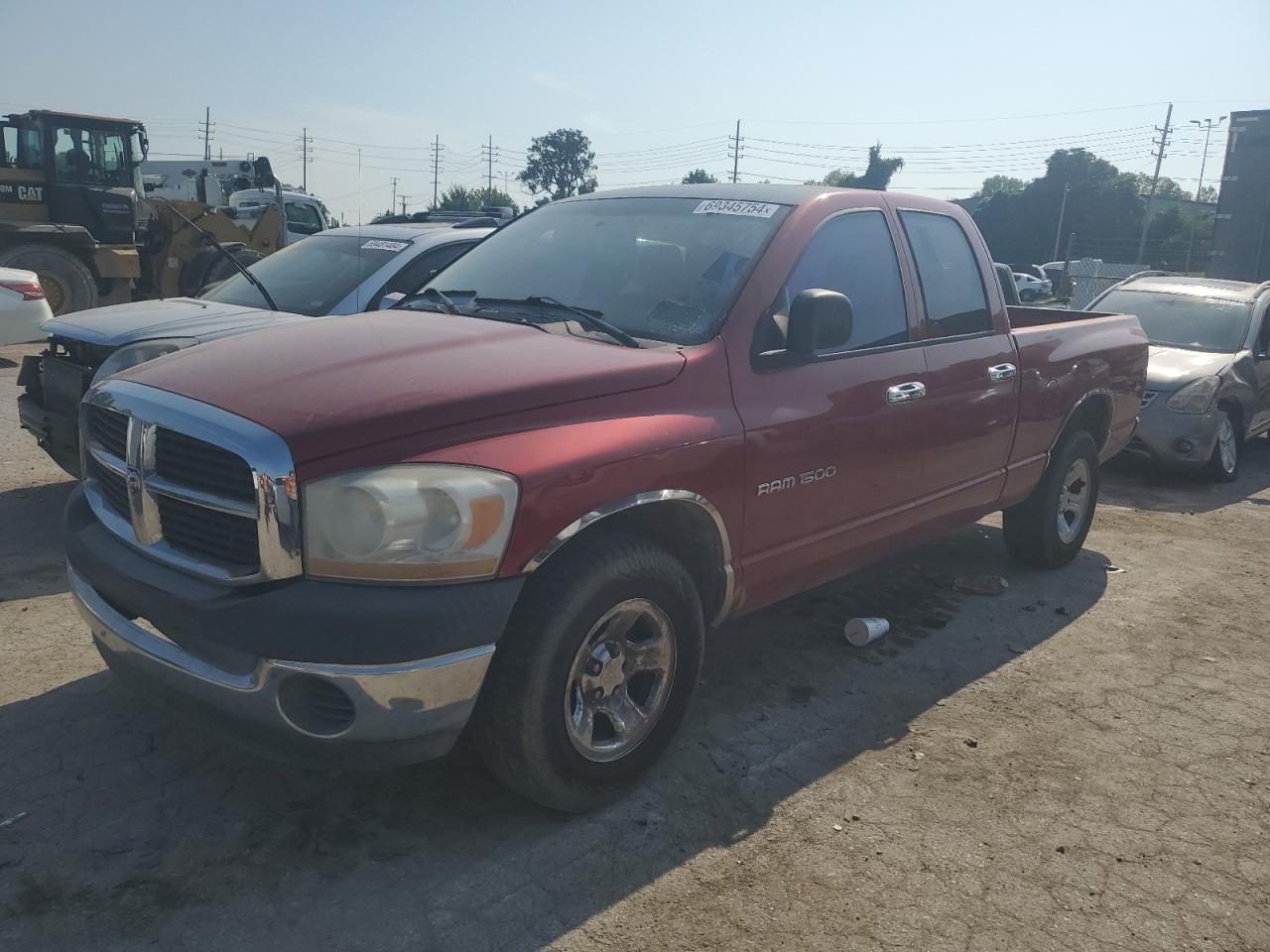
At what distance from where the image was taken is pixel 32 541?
5500mm

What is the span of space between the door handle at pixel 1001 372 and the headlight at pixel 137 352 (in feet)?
12.8

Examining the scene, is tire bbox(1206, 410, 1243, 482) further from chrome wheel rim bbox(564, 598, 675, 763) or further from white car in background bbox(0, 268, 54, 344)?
white car in background bbox(0, 268, 54, 344)

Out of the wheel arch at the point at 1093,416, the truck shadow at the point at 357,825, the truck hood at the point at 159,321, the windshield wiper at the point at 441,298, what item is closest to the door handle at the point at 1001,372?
the wheel arch at the point at 1093,416

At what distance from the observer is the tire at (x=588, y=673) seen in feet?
9.16

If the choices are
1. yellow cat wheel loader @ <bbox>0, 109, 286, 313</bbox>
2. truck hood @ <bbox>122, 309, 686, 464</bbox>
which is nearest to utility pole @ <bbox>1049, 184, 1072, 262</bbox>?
yellow cat wheel loader @ <bbox>0, 109, 286, 313</bbox>

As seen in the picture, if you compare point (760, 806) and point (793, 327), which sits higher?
point (793, 327)

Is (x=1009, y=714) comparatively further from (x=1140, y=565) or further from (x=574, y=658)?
(x=1140, y=565)

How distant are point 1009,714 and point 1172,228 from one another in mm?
64301

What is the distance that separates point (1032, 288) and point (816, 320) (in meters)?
40.2

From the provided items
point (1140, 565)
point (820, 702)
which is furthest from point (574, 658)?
point (1140, 565)

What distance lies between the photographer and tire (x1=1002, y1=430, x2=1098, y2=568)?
5590mm

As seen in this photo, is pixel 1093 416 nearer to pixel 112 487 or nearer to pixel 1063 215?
pixel 112 487

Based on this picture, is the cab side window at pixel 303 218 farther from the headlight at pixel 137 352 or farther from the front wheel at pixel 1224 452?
the front wheel at pixel 1224 452

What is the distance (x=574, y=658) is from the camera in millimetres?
2902
